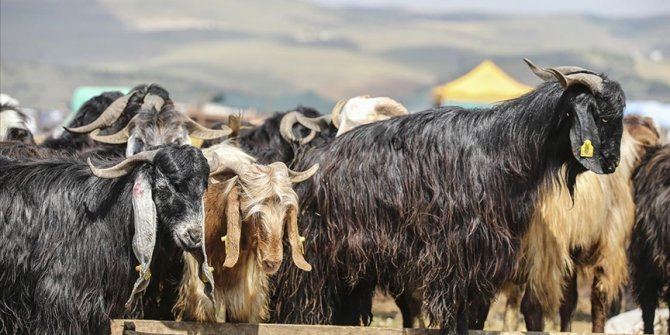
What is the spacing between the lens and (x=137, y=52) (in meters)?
188

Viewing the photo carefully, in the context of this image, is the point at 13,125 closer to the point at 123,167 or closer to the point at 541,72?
the point at 123,167

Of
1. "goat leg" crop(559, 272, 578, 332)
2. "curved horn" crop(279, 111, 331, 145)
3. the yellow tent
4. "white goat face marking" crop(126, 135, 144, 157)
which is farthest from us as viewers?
the yellow tent

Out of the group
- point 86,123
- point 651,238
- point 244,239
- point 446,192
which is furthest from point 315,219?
point 86,123

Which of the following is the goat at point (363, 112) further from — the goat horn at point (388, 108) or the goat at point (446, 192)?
the goat at point (446, 192)

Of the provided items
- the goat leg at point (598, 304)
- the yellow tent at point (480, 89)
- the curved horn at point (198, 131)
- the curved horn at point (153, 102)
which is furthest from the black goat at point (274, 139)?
the yellow tent at point (480, 89)

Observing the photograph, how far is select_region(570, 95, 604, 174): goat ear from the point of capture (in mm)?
7594

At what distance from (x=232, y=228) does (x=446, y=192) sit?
1576mm

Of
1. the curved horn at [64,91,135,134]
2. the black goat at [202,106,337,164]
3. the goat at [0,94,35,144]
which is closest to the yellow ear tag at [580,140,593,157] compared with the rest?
the black goat at [202,106,337,164]

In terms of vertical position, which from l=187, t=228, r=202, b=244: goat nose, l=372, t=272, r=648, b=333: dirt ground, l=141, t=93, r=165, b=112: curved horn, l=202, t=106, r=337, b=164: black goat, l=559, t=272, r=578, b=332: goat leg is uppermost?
l=141, t=93, r=165, b=112: curved horn

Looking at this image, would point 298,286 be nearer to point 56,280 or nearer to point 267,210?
point 267,210

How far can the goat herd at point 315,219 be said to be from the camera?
7.20m

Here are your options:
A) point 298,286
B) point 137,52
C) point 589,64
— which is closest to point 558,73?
point 298,286

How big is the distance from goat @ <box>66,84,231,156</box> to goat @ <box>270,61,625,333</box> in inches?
71.9

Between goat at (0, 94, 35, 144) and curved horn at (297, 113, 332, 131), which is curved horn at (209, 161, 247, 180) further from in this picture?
goat at (0, 94, 35, 144)
